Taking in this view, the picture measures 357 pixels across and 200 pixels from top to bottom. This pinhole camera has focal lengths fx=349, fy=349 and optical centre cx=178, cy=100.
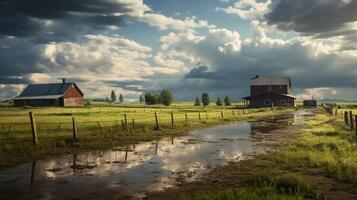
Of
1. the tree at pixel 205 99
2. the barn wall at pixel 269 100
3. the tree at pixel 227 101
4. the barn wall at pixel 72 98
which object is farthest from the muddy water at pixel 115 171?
the tree at pixel 227 101

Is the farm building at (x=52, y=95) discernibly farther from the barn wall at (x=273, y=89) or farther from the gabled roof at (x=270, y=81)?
the barn wall at (x=273, y=89)

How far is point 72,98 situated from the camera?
107 metres

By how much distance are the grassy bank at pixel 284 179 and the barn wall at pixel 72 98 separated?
3687 inches

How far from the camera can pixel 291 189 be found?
11.1 m

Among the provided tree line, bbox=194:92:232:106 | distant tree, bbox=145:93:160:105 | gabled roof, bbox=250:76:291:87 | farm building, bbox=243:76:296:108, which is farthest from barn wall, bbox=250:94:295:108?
distant tree, bbox=145:93:160:105

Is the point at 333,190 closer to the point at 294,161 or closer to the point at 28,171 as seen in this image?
the point at 294,161

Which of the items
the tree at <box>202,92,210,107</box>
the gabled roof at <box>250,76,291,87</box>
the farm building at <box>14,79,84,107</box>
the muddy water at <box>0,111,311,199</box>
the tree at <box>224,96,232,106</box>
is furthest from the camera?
the tree at <box>224,96,232,106</box>

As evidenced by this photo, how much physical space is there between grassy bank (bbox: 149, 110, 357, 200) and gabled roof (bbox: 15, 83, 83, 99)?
94931 mm

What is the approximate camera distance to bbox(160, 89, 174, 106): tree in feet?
466

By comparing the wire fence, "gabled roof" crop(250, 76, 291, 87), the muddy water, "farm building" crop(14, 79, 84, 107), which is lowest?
the muddy water

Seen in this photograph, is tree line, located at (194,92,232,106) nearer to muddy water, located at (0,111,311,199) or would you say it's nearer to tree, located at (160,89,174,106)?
tree, located at (160,89,174,106)

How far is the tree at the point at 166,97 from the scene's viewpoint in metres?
142

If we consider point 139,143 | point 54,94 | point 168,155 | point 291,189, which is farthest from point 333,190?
point 54,94

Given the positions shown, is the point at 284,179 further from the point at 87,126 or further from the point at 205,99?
the point at 205,99
